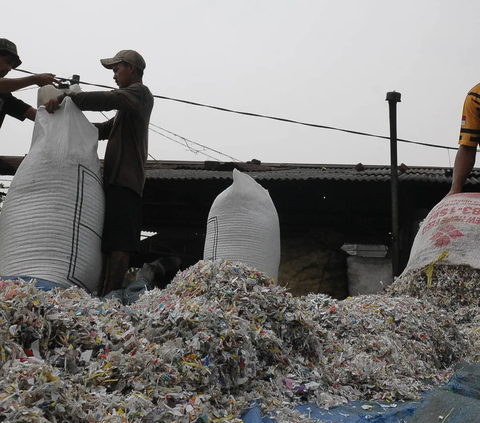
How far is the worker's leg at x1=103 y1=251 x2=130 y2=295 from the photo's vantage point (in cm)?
290

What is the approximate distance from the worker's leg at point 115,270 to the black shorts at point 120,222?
4 centimetres

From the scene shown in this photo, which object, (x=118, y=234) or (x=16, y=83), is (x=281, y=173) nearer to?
(x=118, y=234)

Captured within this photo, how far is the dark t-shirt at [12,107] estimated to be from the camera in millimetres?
3189

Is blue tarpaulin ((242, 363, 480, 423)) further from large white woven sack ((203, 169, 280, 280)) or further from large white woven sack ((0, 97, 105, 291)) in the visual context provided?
large white woven sack ((203, 169, 280, 280))

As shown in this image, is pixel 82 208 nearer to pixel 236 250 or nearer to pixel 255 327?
pixel 236 250

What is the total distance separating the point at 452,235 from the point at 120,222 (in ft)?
6.05

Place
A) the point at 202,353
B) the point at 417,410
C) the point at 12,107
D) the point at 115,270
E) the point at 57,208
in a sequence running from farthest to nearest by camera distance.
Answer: the point at 12,107
the point at 115,270
the point at 57,208
the point at 202,353
the point at 417,410

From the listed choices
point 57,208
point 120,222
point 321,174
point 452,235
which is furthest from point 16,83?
point 321,174

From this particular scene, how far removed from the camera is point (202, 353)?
1.52 m

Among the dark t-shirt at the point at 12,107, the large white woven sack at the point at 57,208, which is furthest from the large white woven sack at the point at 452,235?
the dark t-shirt at the point at 12,107

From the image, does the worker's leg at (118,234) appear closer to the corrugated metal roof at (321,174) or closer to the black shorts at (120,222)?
the black shorts at (120,222)

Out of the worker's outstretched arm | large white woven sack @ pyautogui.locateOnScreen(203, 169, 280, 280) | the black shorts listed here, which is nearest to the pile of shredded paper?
the black shorts

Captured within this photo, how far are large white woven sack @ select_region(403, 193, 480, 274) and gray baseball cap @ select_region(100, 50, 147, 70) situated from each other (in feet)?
6.46

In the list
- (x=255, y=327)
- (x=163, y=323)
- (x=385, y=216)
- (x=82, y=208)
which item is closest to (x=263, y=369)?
(x=255, y=327)
